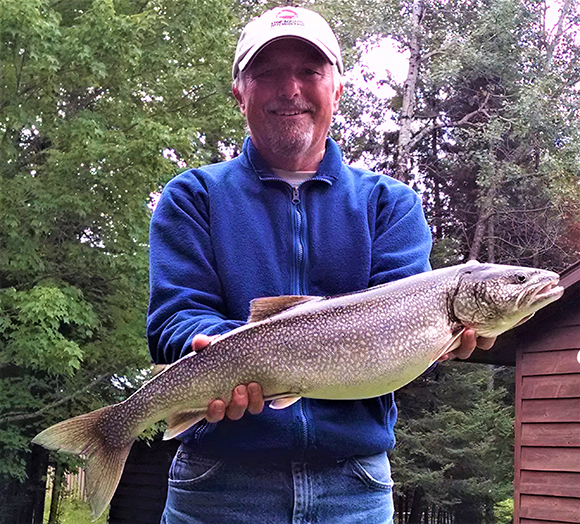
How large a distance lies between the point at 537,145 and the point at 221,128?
12721 mm

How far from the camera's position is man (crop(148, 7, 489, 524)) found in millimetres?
→ 2623

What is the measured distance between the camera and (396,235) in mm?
3014

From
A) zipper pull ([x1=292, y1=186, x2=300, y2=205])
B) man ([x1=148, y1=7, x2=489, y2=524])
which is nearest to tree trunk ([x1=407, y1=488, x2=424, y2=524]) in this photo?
man ([x1=148, y1=7, x2=489, y2=524])

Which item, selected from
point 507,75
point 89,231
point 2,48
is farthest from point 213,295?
point 507,75

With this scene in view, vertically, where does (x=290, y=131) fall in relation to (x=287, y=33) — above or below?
below

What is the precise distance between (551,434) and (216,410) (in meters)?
7.96

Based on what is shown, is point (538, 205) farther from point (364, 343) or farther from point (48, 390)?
point (364, 343)

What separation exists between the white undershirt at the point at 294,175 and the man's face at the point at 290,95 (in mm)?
94

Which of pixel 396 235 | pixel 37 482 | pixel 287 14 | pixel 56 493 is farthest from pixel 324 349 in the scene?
pixel 56 493

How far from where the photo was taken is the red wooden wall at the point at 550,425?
9.22 m

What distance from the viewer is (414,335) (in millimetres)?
2582

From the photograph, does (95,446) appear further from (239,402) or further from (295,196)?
(295,196)

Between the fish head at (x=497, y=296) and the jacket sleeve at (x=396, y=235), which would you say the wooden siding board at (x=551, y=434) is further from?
the fish head at (x=497, y=296)

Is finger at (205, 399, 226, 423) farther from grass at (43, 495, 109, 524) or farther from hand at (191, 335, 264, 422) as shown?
grass at (43, 495, 109, 524)
